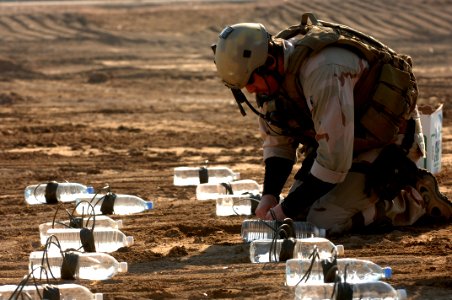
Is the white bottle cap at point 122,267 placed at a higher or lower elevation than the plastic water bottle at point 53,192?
lower

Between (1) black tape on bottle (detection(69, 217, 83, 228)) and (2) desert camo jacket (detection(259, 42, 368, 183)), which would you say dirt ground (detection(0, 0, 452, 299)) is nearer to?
(1) black tape on bottle (detection(69, 217, 83, 228))

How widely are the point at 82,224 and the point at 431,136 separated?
355 centimetres

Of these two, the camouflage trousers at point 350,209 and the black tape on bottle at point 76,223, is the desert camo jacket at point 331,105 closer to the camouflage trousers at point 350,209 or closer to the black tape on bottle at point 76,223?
the camouflage trousers at point 350,209

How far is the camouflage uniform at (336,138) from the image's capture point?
792cm

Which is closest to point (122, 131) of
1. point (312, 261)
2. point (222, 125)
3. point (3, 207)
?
point (222, 125)

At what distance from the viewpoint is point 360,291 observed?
6441 mm

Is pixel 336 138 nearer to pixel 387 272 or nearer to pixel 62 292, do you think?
pixel 387 272

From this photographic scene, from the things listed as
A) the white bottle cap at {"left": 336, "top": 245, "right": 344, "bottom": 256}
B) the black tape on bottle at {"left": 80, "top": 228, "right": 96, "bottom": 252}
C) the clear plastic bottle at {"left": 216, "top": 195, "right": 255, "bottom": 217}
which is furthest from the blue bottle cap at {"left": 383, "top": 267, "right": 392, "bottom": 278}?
the clear plastic bottle at {"left": 216, "top": 195, "right": 255, "bottom": 217}

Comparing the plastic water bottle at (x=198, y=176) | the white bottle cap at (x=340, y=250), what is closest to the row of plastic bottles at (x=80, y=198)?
the plastic water bottle at (x=198, y=176)

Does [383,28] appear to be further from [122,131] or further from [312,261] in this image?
[312,261]

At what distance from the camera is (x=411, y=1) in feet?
131

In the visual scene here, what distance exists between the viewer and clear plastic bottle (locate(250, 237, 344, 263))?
7656 millimetres

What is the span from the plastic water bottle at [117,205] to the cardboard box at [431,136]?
2511 mm

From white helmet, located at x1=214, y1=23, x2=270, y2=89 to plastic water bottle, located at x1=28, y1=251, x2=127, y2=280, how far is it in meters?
1.43
